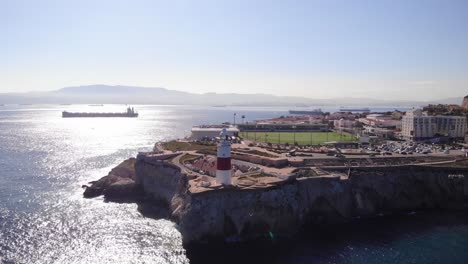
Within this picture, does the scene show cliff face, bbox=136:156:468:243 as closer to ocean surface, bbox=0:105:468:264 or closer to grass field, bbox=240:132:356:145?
ocean surface, bbox=0:105:468:264

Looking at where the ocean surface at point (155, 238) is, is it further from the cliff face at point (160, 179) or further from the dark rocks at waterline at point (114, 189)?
the cliff face at point (160, 179)

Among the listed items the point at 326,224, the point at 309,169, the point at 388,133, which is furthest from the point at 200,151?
the point at 388,133

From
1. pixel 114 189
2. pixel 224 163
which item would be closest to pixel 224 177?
pixel 224 163

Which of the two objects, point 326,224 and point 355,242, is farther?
point 326,224

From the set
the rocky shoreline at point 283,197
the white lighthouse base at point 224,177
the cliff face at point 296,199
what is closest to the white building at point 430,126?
the rocky shoreline at point 283,197

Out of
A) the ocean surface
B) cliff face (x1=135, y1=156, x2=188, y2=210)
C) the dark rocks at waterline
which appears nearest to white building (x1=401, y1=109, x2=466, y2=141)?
the ocean surface

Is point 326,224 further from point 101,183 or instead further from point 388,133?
point 388,133

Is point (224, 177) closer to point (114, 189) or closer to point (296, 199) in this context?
point (296, 199)
